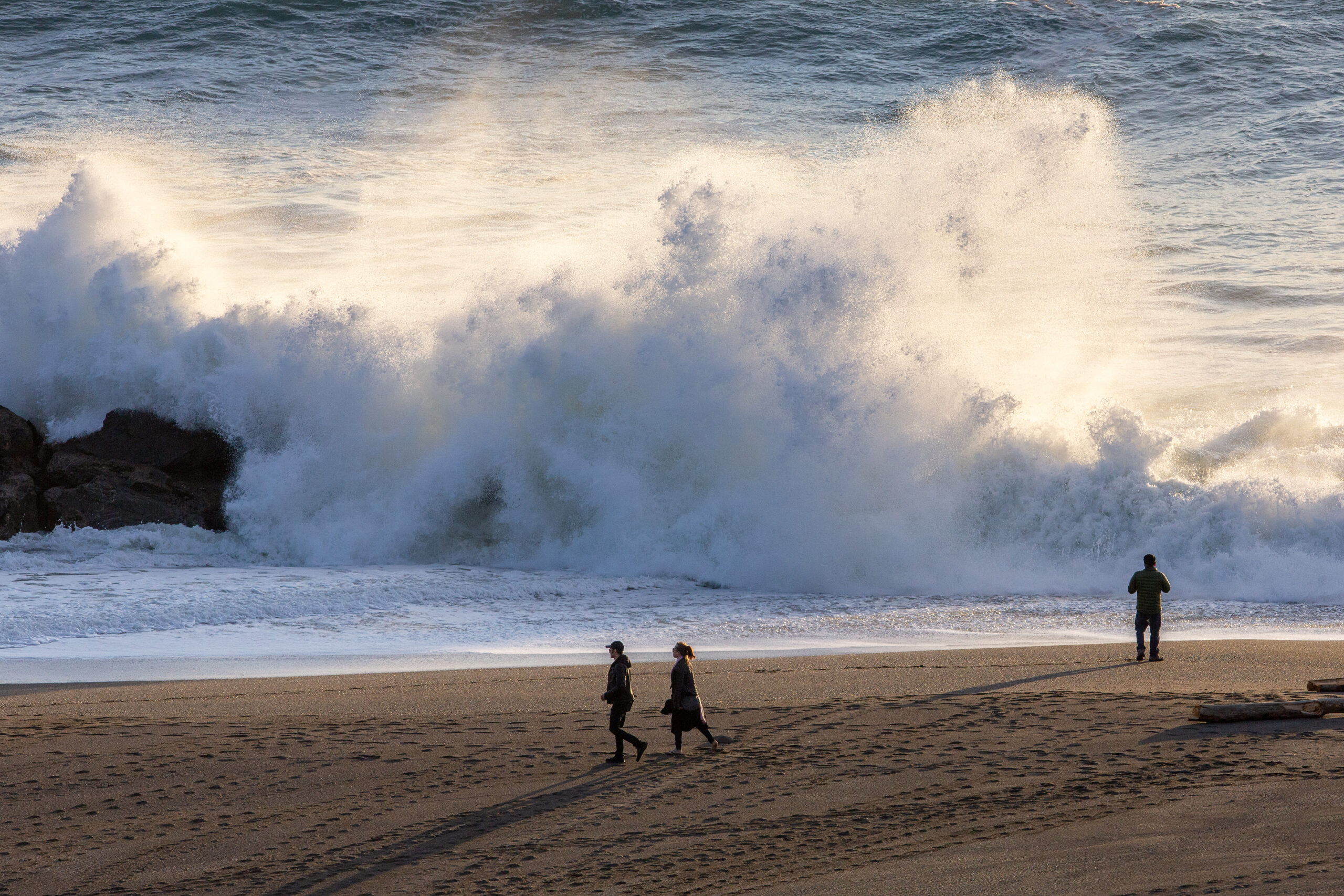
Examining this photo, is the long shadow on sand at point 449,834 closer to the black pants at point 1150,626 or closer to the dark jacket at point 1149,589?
the black pants at point 1150,626

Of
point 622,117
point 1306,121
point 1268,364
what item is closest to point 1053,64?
point 1306,121

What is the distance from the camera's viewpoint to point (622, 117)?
27.0 metres

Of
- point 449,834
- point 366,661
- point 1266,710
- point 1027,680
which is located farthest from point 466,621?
point 1266,710

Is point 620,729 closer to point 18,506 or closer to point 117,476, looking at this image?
point 117,476

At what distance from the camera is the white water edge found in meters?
9.55

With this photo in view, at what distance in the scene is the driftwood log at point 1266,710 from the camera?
7266mm

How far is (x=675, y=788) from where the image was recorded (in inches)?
252

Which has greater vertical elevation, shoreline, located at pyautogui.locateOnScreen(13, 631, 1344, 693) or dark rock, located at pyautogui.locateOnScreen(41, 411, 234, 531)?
dark rock, located at pyautogui.locateOnScreen(41, 411, 234, 531)

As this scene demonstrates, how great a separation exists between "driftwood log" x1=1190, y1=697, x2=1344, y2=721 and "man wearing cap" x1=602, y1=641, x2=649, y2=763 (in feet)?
11.7

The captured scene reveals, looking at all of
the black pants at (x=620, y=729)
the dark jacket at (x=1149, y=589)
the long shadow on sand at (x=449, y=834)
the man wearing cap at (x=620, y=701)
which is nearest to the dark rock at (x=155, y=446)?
the man wearing cap at (x=620, y=701)

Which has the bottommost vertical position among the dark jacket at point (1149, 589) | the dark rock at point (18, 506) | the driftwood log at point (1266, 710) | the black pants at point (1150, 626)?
the driftwood log at point (1266, 710)

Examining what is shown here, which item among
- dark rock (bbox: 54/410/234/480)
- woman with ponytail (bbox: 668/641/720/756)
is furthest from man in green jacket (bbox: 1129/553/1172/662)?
dark rock (bbox: 54/410/234/480)

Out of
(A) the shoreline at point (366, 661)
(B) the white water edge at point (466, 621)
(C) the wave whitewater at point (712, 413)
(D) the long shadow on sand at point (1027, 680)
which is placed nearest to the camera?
(D) the long shadow on sand at point (1027, 680)

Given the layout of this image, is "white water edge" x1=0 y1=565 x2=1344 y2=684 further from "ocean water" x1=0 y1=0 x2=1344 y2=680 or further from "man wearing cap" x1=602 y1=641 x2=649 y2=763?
"man wearing cap" x1=602 y1=641 x2=649 y2=763
